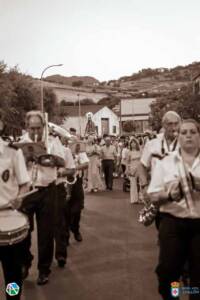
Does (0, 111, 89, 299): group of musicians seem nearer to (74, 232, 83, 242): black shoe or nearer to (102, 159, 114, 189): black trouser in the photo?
(74, 232, 83, 242): black shoe

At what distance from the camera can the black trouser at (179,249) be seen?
4.37 meters

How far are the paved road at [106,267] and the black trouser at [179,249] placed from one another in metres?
1.31

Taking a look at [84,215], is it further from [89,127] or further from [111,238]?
[89,127]

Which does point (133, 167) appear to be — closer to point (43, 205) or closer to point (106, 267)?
point (106, 267)

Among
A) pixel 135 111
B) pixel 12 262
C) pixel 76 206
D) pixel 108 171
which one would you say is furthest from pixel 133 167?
pixel 135 111

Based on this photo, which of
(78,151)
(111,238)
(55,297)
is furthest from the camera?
(78,151)

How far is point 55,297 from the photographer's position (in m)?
5.76

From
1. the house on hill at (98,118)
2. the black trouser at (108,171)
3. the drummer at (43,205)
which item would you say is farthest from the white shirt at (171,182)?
the house on hill at (98,118)

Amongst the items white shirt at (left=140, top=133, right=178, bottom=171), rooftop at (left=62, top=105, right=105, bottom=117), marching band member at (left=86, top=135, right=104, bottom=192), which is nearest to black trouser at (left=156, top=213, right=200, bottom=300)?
white shirt at (left=140, top=133, right=178, bottom=171)

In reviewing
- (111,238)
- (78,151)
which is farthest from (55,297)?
(78,151)

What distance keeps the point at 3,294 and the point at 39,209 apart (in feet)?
3.62

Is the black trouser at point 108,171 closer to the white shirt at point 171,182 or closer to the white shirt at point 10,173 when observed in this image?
the white shirt at point 10,173

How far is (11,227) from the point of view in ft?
14.8

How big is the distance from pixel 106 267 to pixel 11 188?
279 centimetres
